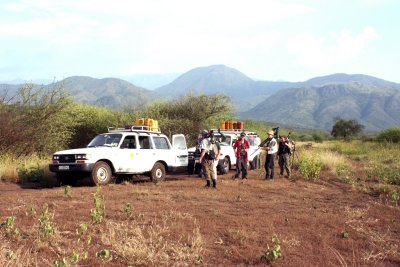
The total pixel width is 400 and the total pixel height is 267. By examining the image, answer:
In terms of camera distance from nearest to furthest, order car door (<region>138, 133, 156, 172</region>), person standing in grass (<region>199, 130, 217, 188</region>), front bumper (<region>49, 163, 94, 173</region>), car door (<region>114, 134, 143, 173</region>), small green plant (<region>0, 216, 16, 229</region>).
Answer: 1. small green plant (<region>0, 216, 16, 229</region>)
2. front bumper (<region>49, 163, 94, 173</region>)
3. person standing in grass (<region>199, 130, 217, 188</region>)
4. car door (<region>114, 134, 143, 173</region>)
5. car door (<region>138, 133, 156, 172</region>)

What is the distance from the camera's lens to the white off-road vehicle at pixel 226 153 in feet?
60.1

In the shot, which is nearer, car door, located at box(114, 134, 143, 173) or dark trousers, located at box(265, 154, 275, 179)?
car door, located at box(114, 134, 143, 173)

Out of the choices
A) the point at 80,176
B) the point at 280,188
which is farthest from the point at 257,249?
the point at 80,176

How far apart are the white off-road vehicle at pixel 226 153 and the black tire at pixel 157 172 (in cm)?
205

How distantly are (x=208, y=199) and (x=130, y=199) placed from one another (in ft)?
6.18

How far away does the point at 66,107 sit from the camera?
904 inches

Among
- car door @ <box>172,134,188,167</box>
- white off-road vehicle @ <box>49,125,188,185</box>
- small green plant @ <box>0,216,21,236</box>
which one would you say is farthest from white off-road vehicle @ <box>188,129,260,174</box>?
small green plant @ <box>0,216,21,236</box>

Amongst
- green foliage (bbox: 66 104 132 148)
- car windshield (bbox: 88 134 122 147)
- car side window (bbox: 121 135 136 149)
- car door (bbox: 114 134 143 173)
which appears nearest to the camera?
car door (bbox: 114 134 143 173)

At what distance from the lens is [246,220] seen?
8719mm

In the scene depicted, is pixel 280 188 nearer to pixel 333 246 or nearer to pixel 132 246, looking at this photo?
pixel 333 246

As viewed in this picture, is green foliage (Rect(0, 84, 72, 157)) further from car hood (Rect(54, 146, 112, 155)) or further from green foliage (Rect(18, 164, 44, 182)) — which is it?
car hood (Rect(54, 146, 112, 155))

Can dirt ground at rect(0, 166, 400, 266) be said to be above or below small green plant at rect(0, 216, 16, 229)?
below

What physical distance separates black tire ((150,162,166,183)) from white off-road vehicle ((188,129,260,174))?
6.74 feet

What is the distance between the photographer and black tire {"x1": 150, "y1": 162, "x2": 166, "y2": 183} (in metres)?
15.3
